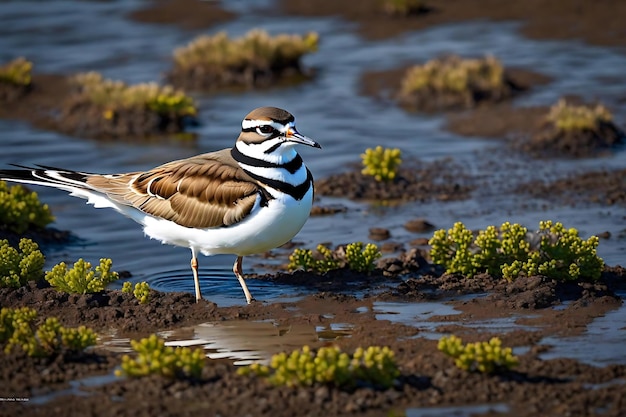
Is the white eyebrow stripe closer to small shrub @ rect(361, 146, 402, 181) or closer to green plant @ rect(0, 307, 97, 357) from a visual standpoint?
green plant @ rect(0, 307, 97, 357)

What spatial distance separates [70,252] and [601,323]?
6.65 meters

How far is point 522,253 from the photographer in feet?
34.3

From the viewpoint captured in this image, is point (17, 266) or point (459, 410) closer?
point (459, 410)

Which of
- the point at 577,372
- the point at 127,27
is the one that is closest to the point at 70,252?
the point at 577,372

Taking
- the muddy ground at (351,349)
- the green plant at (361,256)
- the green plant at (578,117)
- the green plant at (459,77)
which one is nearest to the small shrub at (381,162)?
the muddy ground at (351,349)

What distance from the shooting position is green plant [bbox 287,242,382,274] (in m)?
10.9

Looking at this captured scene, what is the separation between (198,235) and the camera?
10.1 metres

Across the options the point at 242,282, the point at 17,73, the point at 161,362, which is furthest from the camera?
the point at 17,73

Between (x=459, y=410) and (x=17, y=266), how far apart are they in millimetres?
4966

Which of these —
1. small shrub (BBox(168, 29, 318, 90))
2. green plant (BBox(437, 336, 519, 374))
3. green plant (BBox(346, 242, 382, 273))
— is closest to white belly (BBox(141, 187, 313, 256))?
green plant (BBox(346, 242, 382, 273))

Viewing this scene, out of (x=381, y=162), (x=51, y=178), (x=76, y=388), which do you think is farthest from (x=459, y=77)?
(x=76, y=388)

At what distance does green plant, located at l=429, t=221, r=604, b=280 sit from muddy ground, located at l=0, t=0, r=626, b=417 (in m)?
0.16

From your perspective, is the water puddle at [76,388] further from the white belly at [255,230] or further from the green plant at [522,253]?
the green plant at [522,253]

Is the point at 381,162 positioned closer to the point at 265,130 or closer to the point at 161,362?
the point at 265,130
